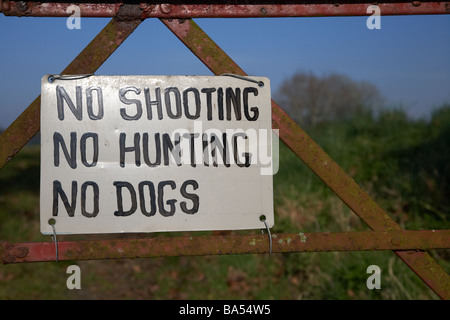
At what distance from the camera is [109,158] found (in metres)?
1.86

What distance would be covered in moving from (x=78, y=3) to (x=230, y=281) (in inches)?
133

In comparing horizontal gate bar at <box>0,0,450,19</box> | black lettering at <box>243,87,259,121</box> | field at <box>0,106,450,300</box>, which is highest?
horizontal gate bar at <box>0,0,450,19</box>

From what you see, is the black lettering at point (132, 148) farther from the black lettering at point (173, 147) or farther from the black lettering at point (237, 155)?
the black lettering at point (237, 155)

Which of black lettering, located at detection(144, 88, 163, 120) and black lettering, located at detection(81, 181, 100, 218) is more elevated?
black lettering, located at detection(144, 88, 163, 120)

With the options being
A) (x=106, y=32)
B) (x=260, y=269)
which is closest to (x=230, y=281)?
(x=260, y=269)

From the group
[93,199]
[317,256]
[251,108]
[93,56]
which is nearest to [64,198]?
[93,199]

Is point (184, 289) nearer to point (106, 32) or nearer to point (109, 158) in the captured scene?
point (109, 158)

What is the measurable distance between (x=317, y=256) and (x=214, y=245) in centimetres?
277

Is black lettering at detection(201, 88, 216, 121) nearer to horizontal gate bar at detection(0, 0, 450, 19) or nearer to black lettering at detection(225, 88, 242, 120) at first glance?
black lettering at detection(225, 88, 242, 120)

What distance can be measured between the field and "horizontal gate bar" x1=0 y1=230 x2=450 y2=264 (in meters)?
1.83

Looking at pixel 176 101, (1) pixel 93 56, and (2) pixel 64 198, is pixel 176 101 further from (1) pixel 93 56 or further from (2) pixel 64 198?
(2) pixel 64 198

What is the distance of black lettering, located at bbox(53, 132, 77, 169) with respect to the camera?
184cm

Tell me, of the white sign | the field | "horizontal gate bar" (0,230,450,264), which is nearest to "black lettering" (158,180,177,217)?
the white sign

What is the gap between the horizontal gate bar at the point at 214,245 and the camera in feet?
5.76
